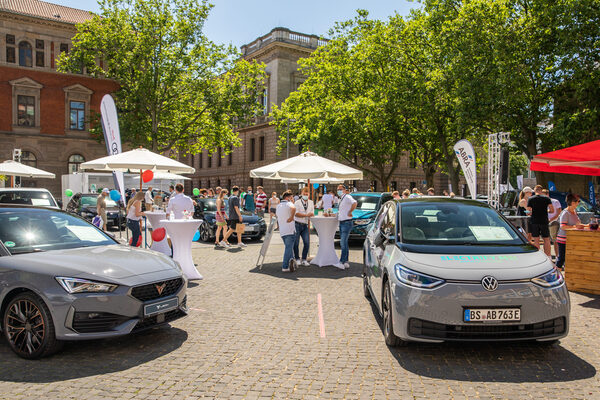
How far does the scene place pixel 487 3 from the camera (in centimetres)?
2466

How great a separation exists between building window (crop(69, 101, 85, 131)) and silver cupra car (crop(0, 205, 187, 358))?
42.2m

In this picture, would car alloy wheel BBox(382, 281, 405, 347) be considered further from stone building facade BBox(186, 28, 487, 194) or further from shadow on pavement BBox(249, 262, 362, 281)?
stone building facade BBox(186, 28, 487, 194)

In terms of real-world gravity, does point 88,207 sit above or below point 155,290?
above

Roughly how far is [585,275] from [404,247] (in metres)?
4.76

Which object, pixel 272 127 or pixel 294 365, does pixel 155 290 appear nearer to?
pixel 294 365

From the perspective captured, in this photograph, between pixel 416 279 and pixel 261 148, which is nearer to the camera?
pixel 416 279

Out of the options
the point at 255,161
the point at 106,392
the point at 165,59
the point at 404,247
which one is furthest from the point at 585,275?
the point at 255,161

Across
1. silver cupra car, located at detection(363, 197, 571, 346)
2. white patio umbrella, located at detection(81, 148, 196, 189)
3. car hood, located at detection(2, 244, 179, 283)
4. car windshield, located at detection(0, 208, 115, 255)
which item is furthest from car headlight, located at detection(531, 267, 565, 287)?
white patio umbrella, located at detection(81, 148, 196, 189)

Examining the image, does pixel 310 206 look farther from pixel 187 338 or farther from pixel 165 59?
pixel 165 59

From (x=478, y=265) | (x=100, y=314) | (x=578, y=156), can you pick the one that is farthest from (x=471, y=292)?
(x=578, y=156)

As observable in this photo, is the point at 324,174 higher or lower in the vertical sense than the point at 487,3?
lower

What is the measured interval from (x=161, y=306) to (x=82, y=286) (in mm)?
833

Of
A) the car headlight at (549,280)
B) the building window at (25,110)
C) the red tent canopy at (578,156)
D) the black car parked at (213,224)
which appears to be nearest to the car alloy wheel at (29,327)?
the car headlight at (549,280)

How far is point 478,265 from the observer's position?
4.95 meters
